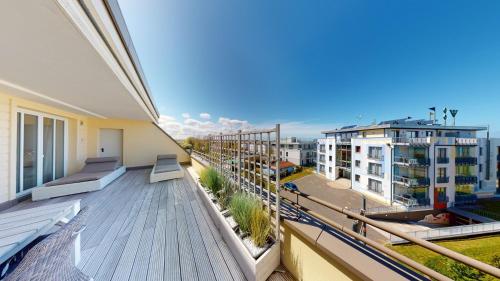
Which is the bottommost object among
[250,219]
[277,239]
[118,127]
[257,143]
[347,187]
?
[347,187]

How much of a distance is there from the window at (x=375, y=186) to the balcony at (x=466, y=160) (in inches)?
218

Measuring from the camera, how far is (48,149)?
4.45m

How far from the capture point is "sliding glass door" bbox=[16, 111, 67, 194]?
359 centimetres

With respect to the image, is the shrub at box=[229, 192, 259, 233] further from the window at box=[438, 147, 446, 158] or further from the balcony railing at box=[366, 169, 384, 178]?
the window at box=[438, 147, 446, 158]

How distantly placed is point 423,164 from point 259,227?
47.6ft

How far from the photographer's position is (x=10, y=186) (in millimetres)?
3227

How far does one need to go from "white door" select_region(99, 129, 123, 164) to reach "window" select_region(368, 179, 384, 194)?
16.6 m

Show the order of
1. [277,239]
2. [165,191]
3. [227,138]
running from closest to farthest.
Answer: [277,239] → [227,138] → [165,191]

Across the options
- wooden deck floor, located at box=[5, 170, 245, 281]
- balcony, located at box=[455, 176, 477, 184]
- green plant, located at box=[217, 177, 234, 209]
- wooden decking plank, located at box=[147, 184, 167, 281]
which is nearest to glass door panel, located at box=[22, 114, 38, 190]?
wooden deck floor, located at box=[5, 170, 245, 281]

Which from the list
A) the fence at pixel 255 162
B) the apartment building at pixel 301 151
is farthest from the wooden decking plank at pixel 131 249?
the apartment building at pixel 301 151

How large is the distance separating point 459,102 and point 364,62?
1579 cm

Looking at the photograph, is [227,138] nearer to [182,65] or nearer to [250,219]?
[250,219]

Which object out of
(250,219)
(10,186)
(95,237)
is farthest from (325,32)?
(10,186)

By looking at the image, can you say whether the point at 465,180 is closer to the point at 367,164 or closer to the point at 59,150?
the point at 367,164
